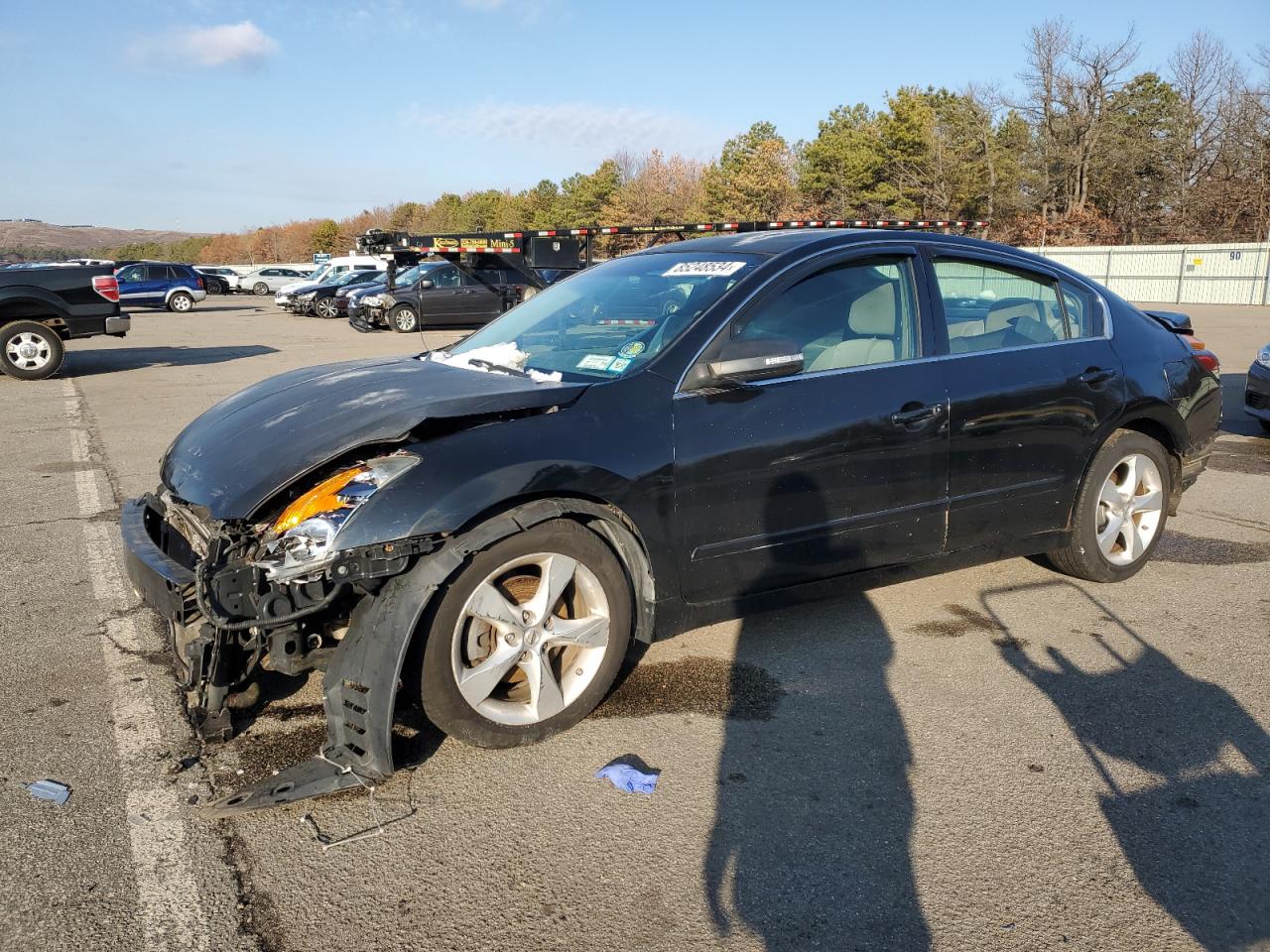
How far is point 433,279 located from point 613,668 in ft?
66.6

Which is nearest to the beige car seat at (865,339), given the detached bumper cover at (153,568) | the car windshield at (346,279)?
the detached bumper cover at (153,568)

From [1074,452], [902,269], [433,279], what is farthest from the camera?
[433,279]

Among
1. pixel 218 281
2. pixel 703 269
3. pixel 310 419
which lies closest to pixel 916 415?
pixel 703 269

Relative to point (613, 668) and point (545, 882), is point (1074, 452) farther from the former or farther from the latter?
point (545, 882)

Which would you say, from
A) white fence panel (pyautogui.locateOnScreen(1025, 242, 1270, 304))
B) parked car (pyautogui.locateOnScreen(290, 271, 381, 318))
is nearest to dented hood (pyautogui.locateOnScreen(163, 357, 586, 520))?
parked car (pyautogui.locateOnScreen(290, 271, 381, 318))

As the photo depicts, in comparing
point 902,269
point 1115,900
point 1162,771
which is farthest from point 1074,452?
point 1115,900

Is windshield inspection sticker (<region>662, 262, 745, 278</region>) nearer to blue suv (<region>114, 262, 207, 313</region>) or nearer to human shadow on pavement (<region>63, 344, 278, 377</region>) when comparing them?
human shadow on pavement (<region>63, 344, 278, 377</region>)

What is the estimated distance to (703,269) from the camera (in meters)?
4.21

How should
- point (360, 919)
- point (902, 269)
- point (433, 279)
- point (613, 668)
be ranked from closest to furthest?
1. point (360, 919)
2. point (613, 668)
3. point (902, 269)
4. point (433, 279)

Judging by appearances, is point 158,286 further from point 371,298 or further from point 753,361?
point 753,361

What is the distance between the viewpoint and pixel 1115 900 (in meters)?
2.60

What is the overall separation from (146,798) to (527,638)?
4.13ft

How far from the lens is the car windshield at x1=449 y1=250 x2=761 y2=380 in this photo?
12.7 feet

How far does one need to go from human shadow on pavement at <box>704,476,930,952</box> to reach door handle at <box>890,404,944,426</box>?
0.51 meters
